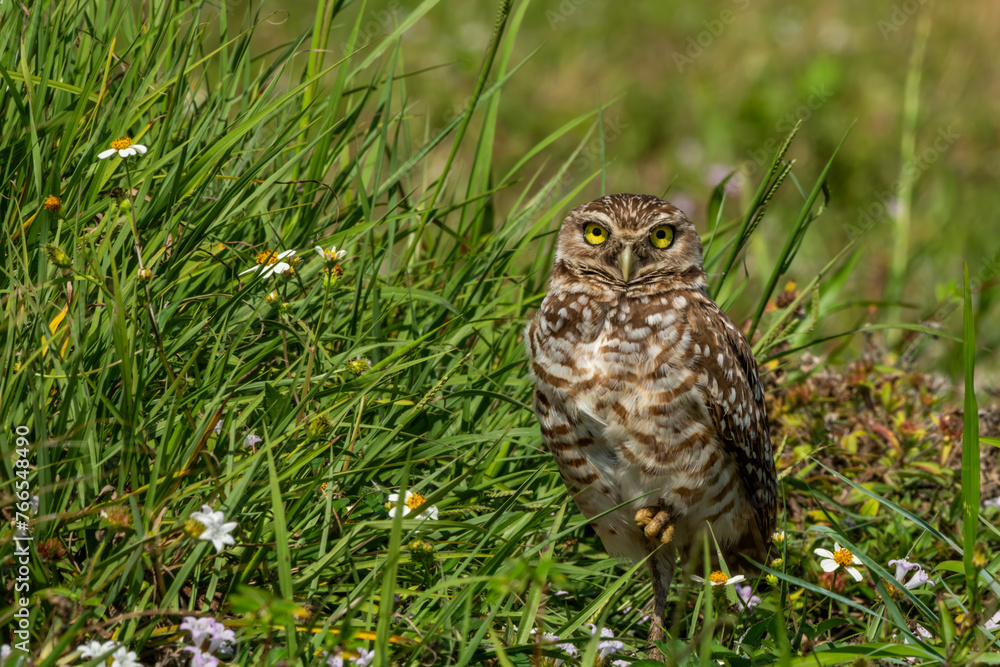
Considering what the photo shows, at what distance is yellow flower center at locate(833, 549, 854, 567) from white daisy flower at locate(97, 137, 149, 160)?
228cm

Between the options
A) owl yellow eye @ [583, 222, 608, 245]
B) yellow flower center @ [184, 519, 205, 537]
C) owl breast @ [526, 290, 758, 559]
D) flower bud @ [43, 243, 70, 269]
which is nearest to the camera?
yellow flower center @ [184, 519, 205, 537]

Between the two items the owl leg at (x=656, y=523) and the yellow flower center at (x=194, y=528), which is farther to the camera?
the owl leg at (x=656, y=523)

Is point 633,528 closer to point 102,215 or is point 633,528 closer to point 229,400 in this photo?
point 229,400

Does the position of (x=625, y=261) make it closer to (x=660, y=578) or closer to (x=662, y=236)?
(x=662, y=236)

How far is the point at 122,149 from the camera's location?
283 centimetres

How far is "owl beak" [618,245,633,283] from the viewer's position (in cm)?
338

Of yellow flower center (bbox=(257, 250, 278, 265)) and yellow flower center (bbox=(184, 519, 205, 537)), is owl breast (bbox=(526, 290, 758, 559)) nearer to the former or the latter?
yellow flower center (bbox=(257, 250, 278, 265))

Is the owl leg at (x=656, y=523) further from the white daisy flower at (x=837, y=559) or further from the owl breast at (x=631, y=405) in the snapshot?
the white daisy flower at (x=837, y=559)

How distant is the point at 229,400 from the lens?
2.91 meters

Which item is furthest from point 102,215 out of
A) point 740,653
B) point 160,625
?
point 740,653

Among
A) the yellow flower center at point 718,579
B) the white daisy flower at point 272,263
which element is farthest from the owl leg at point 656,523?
the white daisy flower at point 272,263

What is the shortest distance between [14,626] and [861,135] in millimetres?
7916

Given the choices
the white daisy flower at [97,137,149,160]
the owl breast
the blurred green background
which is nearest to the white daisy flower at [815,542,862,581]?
the owl breast

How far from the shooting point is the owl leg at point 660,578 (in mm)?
3248
